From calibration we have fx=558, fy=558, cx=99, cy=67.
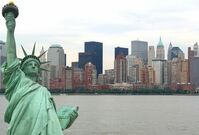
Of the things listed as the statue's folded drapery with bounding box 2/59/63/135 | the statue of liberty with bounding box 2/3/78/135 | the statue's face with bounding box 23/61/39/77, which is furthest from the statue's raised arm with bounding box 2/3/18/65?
the statue's face with bounding box 23/61/39/77

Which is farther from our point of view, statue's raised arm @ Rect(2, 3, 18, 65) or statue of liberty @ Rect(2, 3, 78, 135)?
statue's raised arm @ Rect(2, 3, 18, 65)

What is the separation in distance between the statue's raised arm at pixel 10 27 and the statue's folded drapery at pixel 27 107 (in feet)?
0.38

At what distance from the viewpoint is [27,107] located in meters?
7.38

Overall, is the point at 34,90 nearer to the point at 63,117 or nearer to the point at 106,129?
the point at 63,117

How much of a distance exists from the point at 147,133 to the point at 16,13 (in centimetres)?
3206

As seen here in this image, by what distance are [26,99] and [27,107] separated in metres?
0.11

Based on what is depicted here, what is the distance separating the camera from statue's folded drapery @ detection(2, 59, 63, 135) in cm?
723

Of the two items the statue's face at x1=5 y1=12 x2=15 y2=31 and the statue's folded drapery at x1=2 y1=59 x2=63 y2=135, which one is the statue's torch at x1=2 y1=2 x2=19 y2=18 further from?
the statue's folded drapery at x1=2 y1=59 x2=63 y2=135

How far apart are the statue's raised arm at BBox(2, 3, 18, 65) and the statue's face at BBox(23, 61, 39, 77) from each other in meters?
0.22

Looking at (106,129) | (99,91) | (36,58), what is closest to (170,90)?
(99,91)

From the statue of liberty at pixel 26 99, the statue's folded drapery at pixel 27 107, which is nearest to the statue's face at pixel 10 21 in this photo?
the statue of liberty at pixel 26 99

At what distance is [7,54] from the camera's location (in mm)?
7738

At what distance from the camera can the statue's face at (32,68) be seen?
7801 mm

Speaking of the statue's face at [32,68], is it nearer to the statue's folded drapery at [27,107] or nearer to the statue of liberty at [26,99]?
the statue of liberty at [26,99]
